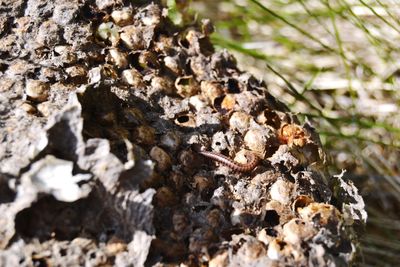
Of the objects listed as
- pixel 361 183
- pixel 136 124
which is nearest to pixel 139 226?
pixel 136 124

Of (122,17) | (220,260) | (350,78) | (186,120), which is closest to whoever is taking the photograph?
(220,260)

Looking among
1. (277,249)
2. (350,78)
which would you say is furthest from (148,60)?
(350,78)

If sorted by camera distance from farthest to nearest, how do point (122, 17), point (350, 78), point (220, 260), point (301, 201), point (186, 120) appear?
point (350, 78) → point (122, 17) → point (186, 120) → point (301, 201) → point (220, 260)

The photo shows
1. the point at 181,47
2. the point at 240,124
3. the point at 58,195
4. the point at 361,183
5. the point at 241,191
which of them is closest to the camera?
the point at 58,195

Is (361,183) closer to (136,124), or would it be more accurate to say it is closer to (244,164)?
(244,164)

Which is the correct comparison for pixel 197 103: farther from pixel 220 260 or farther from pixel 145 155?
pixel 220 260

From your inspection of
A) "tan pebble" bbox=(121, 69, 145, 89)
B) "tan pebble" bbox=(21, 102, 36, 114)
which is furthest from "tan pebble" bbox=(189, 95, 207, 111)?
"tan pebble" bbox=(21, 102, 36, 114)
